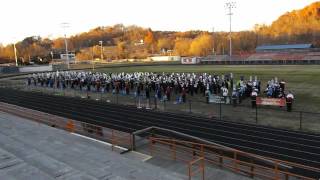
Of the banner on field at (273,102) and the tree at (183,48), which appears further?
the tree at (183,48)

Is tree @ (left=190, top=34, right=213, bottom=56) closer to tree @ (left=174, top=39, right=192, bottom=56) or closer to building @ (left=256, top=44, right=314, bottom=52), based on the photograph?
tree @ (left=174, top=39, right=192, bottom=56)

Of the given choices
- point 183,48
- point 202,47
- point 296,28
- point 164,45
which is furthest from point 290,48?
point 164,45

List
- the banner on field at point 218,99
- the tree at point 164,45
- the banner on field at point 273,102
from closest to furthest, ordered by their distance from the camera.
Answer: the banner on field at point 273,102, the banner on field at point 218,99, the tree at point 164,45

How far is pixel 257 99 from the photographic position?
79.5ft

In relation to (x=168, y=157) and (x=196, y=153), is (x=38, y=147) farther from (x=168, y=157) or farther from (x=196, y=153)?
(x=196, y=153)

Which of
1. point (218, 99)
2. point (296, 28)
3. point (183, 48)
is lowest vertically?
point (218, 99)

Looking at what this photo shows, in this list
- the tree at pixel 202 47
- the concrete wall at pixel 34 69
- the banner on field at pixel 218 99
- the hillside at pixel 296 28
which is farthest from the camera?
the tree at pixel 202 47

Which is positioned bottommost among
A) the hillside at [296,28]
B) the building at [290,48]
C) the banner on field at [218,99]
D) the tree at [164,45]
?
the banner on field at [218,99]

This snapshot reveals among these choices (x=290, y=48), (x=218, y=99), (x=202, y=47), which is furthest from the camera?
(x=202, y=47)

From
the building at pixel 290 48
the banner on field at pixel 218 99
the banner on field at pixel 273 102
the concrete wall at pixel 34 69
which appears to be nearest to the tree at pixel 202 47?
the building at pixel 290 48

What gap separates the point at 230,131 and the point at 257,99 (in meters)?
5.58

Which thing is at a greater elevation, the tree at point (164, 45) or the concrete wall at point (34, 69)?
the tree at point (164, 45)

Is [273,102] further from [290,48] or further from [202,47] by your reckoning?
[202,47]

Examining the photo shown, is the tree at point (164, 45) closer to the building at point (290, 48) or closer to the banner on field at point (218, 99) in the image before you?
the building at point (290, 48)
